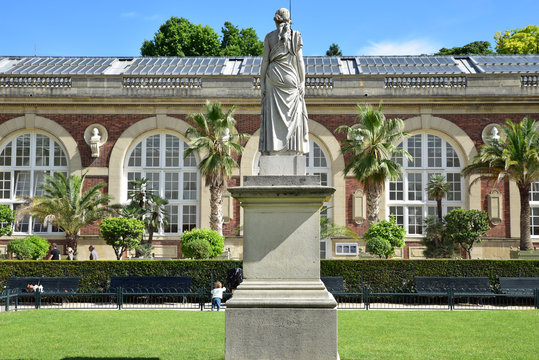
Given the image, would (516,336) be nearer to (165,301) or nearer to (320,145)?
(165,301)

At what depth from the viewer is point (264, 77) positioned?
991cm

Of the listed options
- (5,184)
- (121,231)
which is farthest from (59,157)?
(121,231)

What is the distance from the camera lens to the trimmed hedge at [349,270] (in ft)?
74.1

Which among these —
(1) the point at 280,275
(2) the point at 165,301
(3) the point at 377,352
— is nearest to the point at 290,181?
(1) the point at 280,275

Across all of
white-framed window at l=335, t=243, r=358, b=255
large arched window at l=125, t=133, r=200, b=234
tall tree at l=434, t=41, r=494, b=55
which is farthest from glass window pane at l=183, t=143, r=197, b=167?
tall tree at l=434, t=41, r=494, b=55

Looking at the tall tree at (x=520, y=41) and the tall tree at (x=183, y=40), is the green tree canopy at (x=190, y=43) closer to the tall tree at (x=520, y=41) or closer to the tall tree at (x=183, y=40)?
the tall tree at (x=183, y=40)

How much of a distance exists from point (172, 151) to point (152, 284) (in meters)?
11.5

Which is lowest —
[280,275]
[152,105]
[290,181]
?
[280,275]

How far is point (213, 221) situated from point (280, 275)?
19442 millimetres

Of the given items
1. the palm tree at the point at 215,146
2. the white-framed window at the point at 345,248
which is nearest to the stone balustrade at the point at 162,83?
the palm tree at the point at 215,146

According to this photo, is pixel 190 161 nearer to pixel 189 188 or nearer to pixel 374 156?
pixel 189 188

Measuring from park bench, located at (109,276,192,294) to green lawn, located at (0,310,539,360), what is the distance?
3.57 meters

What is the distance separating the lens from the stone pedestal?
8.77 meters

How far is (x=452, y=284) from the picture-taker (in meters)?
21.9
